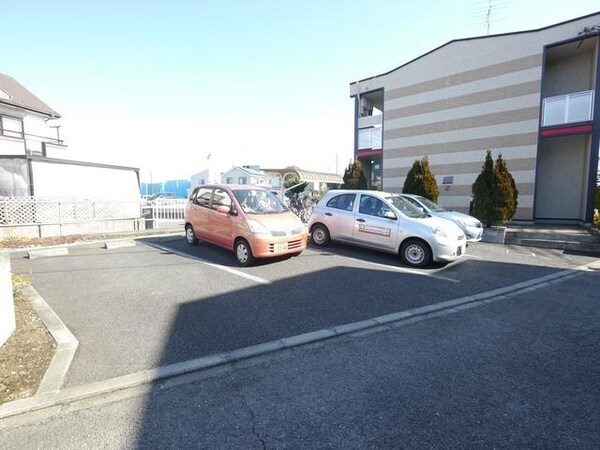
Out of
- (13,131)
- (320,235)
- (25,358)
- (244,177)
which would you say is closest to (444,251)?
(320,235)

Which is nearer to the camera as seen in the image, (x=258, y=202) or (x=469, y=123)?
(x=258, y=202)

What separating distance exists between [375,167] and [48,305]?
18.1 metres

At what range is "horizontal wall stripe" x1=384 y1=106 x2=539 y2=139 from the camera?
12.9 meters

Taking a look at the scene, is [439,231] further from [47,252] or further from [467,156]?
[467,156]

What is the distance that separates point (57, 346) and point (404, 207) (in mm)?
6624

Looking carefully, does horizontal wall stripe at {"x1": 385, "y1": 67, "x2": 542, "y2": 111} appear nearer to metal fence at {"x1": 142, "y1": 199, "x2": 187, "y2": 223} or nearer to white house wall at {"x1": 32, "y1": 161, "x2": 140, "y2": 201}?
metal fence at {"x1": 142, "y1": 199, "x2": 187, "y2": 223}

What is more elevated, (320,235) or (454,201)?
(454,201)

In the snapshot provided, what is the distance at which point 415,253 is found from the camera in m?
6.64

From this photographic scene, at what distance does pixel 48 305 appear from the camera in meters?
4.38

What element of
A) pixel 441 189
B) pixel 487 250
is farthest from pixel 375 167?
pixel 487 250

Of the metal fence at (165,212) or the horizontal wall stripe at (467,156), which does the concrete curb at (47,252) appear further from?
the horizontal wall stripe at (467,156)

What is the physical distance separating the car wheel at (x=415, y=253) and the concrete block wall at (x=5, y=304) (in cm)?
640

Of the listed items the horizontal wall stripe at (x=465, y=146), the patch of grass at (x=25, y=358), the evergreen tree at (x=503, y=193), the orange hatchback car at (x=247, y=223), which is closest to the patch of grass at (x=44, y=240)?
the orange hatchback car at (x=247, y=223)

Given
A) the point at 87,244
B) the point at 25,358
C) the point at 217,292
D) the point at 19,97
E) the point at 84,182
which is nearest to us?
the point at 25,358
